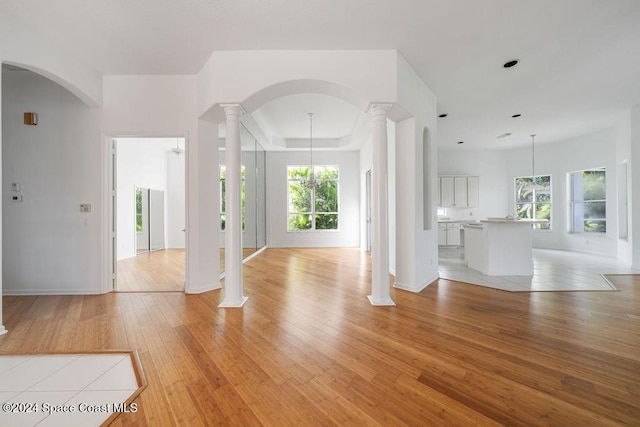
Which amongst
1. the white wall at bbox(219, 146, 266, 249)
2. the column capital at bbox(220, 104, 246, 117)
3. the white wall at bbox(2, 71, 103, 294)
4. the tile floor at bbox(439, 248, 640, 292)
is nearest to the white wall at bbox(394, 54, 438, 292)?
the tile floor at bbox(439, 248, 640, 292)

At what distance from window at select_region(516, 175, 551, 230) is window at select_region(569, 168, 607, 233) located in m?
0.56

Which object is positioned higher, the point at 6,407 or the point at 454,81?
the point at 454,81

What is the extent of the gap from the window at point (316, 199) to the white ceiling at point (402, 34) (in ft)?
14.8

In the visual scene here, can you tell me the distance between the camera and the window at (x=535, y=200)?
7977mm

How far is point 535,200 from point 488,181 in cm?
147

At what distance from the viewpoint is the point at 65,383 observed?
5.73 ft

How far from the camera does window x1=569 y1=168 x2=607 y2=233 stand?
22.5 feet

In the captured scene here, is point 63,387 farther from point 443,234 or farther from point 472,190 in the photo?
point 472,190

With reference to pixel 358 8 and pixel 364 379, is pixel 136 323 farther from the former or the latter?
pixel 358 8

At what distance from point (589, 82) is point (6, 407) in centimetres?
758

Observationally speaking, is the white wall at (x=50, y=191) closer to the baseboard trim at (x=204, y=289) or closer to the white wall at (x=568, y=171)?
the baseboard trim at (x=204, y=289)

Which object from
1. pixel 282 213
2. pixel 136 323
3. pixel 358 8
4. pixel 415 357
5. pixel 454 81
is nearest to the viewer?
pixel 415 357

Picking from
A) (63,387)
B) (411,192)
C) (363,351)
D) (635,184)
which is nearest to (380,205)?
(411,192)

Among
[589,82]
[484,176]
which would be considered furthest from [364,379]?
[484,176]
